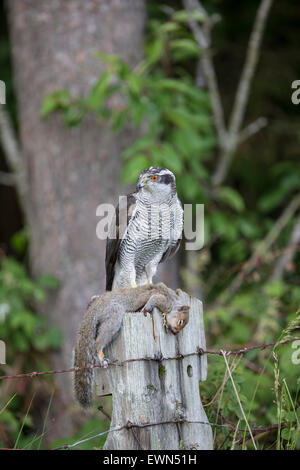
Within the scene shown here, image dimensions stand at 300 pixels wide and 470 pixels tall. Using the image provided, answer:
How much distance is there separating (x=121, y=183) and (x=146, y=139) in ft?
1.61

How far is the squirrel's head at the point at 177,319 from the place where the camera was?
2742 millimetres

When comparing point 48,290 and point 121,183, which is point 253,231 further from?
point 48,290

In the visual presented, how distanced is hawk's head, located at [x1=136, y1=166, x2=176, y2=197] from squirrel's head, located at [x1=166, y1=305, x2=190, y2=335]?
90cm

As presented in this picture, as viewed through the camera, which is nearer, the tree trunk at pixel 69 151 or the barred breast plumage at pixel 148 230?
the barred breast plumage at pixel 148 230

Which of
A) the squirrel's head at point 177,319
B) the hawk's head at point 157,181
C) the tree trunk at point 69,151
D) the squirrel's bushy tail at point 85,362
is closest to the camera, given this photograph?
the squirrel's head at point 177,319

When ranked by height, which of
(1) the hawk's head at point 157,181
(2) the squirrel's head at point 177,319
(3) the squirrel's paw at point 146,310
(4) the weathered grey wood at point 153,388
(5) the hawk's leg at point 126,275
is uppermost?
(1) the hawk's head at point 157,181

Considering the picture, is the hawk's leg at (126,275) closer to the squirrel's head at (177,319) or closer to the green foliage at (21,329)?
the squirrel's head at (177,319)

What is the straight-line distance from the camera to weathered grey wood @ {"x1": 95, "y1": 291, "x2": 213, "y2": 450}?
8.63 ft

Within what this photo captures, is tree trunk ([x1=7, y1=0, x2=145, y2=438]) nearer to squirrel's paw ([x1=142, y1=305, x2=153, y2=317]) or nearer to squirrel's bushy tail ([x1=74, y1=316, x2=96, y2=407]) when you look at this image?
squirrel's bushy tail ([x1=74, y1=316, x2=96, y2=407])

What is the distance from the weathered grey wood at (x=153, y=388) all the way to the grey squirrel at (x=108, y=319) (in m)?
0.05

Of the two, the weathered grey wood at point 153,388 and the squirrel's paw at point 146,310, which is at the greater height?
the squirrel's paw at point 146,310

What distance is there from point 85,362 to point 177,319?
518 millimetres

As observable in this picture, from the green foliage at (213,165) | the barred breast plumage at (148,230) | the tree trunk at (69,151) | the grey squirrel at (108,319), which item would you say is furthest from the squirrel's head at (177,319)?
the tree trunk at (69,151)

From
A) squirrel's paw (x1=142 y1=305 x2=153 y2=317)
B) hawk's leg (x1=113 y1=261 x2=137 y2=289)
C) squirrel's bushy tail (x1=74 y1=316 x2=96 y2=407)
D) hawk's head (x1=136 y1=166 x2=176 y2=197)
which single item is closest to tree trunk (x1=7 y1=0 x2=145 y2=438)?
hawk's leg (x1=113 y1=261 x2=137 y2=289)
